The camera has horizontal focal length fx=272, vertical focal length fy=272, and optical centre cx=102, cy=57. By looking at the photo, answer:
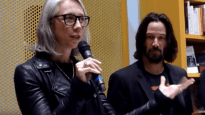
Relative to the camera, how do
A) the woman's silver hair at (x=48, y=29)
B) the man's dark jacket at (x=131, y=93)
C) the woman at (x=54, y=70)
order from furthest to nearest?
the man's dark jacket at (x=131, y=93) < the woman's silver hair at (x=48, y=29) < the woman at (x=54, y=70)

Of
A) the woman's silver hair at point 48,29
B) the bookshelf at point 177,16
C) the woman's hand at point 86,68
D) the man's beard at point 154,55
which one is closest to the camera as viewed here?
the woman's hand at point 86,68

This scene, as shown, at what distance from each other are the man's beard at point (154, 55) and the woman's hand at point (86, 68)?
3.88ft

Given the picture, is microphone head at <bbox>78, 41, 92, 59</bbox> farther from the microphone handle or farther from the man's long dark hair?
the man's long dark hair

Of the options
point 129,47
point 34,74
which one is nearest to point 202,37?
point 129,47

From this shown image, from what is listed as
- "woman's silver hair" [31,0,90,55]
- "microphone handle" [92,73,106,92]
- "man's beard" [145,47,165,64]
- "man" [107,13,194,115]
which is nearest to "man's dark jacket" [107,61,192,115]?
"man" [107,13,194,115]

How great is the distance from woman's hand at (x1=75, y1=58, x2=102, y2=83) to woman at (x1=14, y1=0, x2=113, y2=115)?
0.04 m

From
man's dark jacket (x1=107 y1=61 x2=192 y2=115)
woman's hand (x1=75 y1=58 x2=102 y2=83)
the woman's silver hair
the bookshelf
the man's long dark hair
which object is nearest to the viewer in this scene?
woman's hand (x1=75 y1=58 x2=102 y2=83)

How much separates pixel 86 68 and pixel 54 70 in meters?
0.37

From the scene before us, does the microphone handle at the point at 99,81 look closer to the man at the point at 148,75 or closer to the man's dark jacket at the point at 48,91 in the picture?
the man's dark jacket at the point at 48,91

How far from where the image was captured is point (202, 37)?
9.20 ft

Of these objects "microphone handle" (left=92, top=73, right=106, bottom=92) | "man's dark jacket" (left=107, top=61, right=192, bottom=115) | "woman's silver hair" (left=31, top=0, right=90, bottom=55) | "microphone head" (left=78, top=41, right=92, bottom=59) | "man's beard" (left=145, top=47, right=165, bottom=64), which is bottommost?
"man's dark jacket" (left=107, top=61, right=192, bottom=115)

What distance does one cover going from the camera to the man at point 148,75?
1924mm

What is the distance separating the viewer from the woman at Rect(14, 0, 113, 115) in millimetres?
1082

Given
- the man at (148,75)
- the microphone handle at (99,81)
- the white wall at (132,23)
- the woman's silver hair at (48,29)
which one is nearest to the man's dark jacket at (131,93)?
the man at (148,75)
